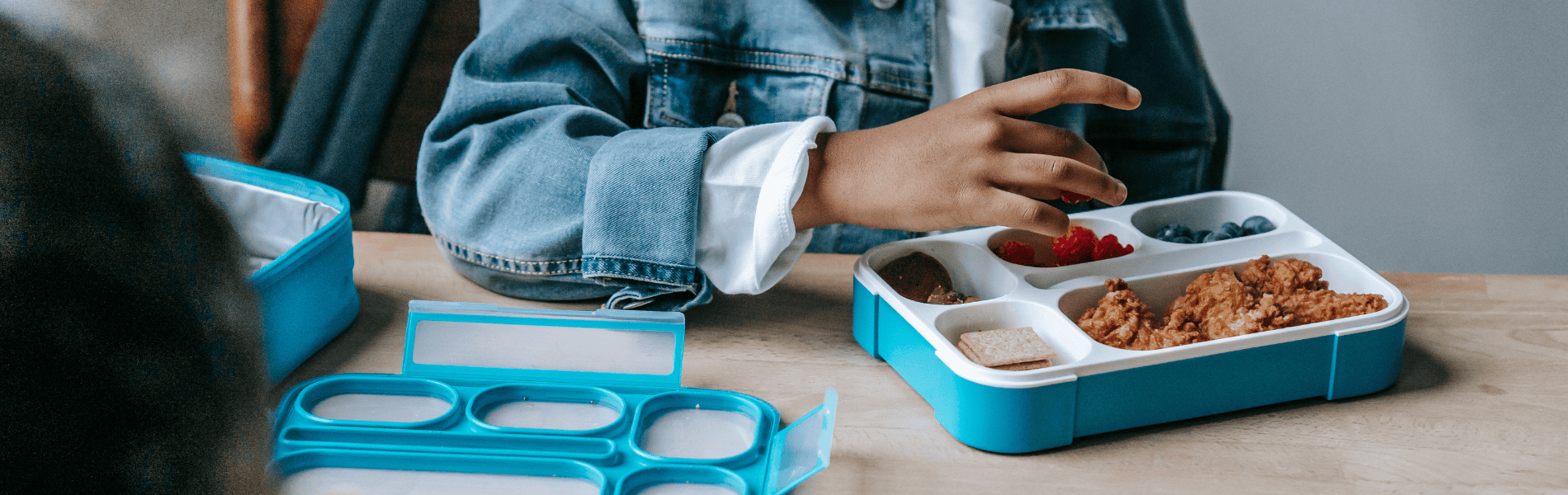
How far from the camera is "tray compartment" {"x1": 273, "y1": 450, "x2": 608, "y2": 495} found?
54cm

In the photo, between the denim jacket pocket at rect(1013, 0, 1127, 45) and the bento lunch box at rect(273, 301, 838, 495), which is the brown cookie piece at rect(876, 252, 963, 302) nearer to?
the bento lunch box at rect(273, 301, 838, 495)

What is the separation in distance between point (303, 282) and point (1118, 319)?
0.56 m

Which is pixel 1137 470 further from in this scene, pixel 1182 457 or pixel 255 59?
pixel 255 59

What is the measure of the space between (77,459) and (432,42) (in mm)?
939

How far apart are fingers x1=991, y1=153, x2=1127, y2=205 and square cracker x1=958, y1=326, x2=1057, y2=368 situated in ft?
0.33

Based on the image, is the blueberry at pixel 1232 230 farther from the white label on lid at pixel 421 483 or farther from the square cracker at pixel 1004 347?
the white label on lid at pixel 421 483

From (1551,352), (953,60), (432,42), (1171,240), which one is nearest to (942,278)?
(1171,240)

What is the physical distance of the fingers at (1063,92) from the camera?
2.06ft

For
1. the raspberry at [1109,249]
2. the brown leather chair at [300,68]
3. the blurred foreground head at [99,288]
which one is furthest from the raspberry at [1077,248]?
the brown leather chair at [300,68]

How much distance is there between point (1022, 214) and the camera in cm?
65

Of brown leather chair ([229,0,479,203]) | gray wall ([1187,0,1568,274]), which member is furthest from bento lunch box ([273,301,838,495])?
gray wall ([1187,0,1568,274])

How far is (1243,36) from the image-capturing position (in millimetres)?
1152

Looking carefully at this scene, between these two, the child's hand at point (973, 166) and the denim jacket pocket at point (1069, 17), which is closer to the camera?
the child's hand at point (973, 166)

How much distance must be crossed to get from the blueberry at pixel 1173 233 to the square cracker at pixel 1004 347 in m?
0.22
